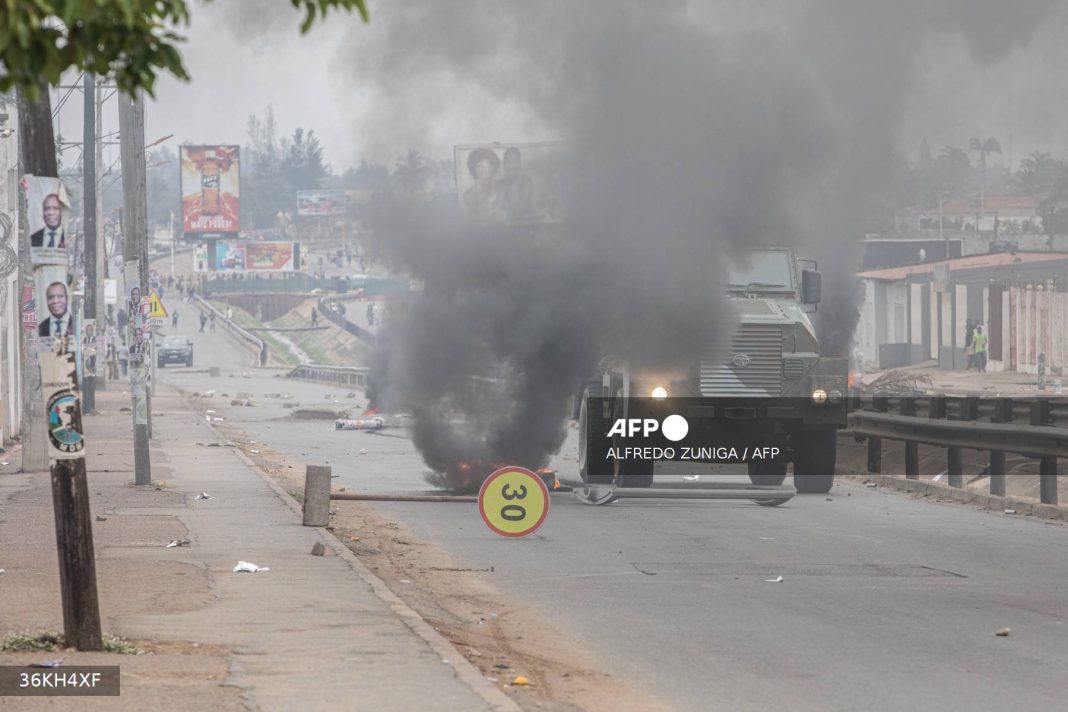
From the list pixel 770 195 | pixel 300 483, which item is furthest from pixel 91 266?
pixel 770 195

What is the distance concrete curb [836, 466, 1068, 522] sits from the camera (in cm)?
1644

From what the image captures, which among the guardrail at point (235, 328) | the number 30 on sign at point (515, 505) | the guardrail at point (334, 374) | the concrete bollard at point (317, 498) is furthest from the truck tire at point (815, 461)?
the guardrail at point (235, 328)

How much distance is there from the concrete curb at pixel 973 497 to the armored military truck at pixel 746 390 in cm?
173

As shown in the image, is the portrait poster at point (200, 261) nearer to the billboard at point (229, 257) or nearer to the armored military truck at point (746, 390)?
the billboard at point (229, 257)

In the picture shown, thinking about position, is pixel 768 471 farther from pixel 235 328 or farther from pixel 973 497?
pixel 235 328

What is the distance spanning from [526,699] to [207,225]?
11429 cm

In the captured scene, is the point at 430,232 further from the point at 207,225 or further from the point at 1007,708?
the point at 207,225

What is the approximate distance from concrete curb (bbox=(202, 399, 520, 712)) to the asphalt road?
0.95 metres

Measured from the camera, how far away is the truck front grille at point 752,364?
58.5 ft

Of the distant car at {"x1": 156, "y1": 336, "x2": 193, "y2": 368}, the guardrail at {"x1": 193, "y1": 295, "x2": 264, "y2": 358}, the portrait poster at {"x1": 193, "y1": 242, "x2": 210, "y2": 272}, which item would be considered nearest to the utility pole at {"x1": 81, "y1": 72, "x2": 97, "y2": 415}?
the distant car at {"x1": 156, "y1": 336, "x2": 193, "y2": 368}

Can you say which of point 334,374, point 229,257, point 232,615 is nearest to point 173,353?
point 334,374

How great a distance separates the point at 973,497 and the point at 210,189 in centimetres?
10429

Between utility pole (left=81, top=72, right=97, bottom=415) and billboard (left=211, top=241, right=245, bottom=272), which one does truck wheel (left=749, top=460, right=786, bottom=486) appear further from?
billboard (left=211, top=241, right=245, bottom=272)

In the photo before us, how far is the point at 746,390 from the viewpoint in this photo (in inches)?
703
